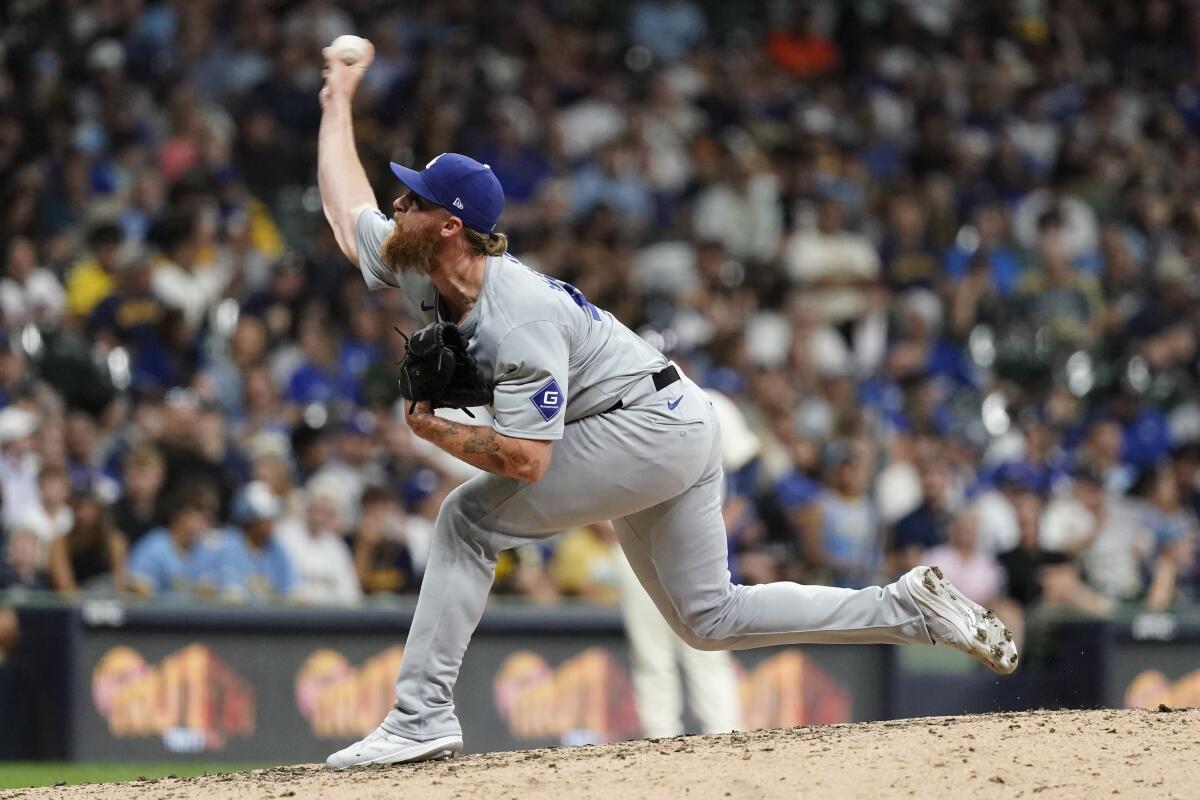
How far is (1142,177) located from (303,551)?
8.76 metres

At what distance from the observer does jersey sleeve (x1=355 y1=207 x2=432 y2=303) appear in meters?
5.00

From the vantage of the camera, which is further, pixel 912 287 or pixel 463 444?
pixel 912 287

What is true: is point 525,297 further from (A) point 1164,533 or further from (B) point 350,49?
(A) point 1164,533

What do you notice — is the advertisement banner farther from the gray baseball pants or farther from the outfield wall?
the gray baseball pants

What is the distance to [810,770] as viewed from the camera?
478cm

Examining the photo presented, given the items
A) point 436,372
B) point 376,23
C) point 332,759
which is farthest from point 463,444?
point 376,23

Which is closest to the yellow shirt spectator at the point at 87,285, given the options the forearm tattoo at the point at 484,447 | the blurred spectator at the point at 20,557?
the blurred spectator at the point at 20,557

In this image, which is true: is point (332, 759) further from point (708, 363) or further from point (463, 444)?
point (708, 363)

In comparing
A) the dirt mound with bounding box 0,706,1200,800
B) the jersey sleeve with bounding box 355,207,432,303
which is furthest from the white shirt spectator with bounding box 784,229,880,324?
the jersey sleeve with bounding box 355,207,432,303

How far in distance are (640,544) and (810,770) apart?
82cm

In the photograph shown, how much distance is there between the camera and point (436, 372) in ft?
15.3

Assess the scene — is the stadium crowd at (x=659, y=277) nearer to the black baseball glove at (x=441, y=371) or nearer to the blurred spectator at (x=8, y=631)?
the blurred spectator at (x=8, y=631)

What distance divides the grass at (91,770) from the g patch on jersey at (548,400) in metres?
3.55

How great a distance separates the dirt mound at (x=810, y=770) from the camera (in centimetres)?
461
